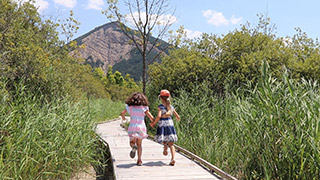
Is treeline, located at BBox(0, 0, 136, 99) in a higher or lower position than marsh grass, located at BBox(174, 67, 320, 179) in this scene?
higher

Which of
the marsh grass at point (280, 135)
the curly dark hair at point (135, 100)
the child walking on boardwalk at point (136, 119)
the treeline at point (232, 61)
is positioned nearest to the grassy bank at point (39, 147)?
the child walking on boardwalk at point (136, 119)

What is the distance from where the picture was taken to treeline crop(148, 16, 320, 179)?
391 centimetres

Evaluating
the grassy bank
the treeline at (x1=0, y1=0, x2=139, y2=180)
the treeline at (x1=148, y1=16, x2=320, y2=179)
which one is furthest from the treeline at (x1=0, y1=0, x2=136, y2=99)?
the treeline at (x1=148, y1=16, x2=320, y2=179)

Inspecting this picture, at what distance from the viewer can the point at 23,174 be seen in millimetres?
4758

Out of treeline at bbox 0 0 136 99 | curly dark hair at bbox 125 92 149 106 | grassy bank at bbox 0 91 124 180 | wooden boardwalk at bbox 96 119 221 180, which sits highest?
treeline at bbox 0 0 136 99

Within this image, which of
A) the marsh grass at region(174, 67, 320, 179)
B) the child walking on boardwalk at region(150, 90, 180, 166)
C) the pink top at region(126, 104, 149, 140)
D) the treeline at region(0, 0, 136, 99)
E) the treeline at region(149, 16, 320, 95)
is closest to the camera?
the marsh grass at region(174, 67, 320, 179)

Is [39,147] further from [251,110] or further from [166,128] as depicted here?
[251,110]

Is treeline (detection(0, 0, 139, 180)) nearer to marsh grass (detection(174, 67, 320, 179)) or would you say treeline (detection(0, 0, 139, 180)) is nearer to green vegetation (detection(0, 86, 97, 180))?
green vegetation (detection(0, 86, 97, 180))

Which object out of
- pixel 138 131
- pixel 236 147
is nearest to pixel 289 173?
pixel 236 147

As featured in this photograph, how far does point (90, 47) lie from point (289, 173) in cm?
17070

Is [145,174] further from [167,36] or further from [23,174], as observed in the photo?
[167,36]

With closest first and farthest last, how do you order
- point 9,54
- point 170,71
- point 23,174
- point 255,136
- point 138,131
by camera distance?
point 255,136, point 23,174, point 138,131, point 9,54, point 170,71

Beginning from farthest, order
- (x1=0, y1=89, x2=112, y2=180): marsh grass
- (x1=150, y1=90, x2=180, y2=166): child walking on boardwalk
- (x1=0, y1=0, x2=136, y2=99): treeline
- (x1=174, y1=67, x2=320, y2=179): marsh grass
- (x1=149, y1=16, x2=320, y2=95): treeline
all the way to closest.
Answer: (x1=149, y1=16, x2=320, y2=95): treeline
(x1=0, y1=0, x2=136, y2=99): treeline
(x1=150, y1=90, x2=180, y2=166): child walking on boardwalk
(x1=0, y1=89, x2=112, y2=180): marsh grass
(x1=174, y1=67, x2=320, y2=179): marsh grass

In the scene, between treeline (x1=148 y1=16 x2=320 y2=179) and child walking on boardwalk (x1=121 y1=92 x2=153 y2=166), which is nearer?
treeline (x1=148 y1=16 x2=320 y2=179)
